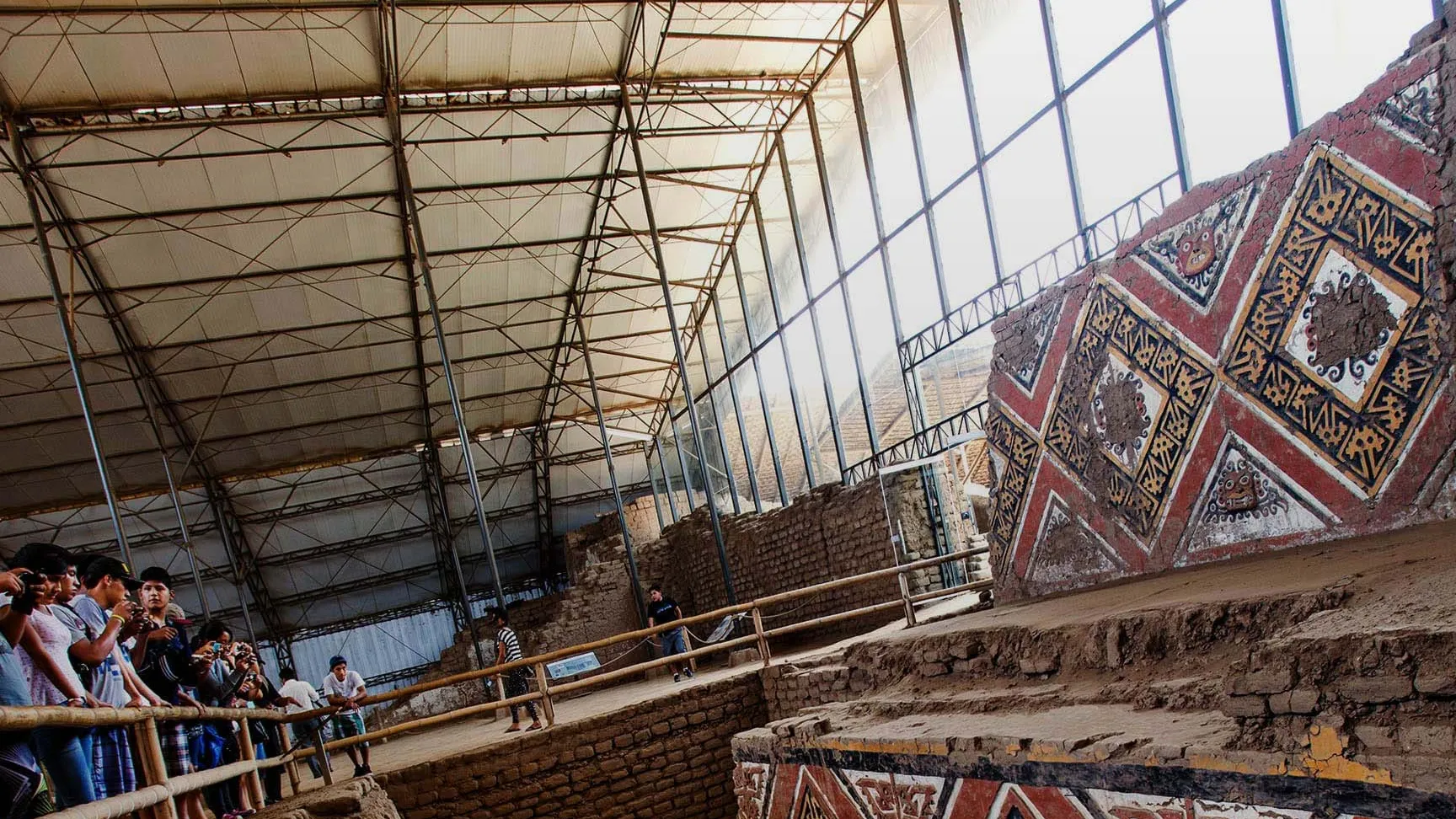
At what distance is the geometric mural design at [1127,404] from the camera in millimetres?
4945

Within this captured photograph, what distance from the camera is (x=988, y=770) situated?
3324 mm

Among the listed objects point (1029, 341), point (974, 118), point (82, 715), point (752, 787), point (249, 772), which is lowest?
point (752, 787)

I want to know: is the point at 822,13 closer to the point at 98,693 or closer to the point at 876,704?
the point at 876,704

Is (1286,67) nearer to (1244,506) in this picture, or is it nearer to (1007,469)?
(1007,469)

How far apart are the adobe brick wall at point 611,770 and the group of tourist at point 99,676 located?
4.97ft

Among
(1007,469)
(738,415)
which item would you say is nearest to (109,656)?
(1007,469)

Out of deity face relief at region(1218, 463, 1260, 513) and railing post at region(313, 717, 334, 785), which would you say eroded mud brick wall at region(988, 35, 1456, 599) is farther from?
railing post at region(313, 717, 334, 785)

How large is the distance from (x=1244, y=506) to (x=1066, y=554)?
135 cm

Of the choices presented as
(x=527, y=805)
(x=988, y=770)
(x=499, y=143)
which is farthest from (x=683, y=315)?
(x=988, y=770)

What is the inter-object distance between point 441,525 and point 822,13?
15.4 metres

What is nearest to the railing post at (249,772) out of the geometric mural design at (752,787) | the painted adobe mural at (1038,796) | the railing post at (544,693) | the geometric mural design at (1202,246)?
the railing post at (544,693)

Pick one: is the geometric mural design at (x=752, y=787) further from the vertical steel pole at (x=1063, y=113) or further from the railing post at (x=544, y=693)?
the vertical steel pole at (x=1063, y=113)

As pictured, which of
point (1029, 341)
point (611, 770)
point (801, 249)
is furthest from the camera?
point (801, 249)

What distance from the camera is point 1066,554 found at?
232 inches
